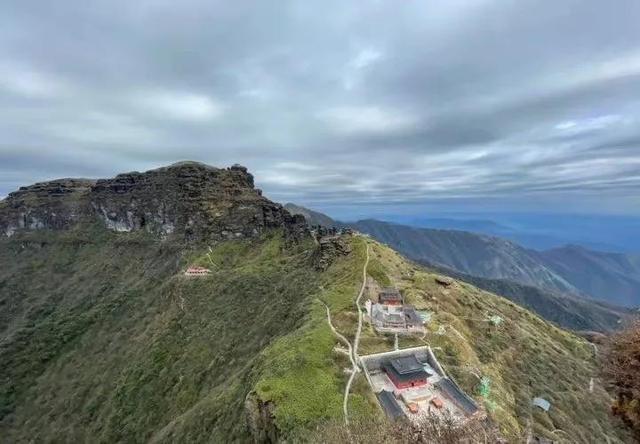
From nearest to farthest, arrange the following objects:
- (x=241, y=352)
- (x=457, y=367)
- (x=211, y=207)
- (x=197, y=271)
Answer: (x=457, y=367)
(x=241, y=352)
(x=197, y=271)
(x=211, y=207)

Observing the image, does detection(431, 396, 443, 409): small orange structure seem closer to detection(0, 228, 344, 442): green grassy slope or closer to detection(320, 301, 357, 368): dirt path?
detection(320, 301, 357, 368): dirt path

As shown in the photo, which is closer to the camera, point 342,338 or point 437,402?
point 437,402

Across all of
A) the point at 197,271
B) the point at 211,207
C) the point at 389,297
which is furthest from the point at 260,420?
the point at 211,207

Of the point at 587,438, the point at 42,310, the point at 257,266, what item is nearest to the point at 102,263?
the point at 42,310

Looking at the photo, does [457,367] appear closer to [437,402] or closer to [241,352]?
[437,402]

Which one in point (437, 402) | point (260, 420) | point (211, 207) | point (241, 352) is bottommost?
point (241, 352)

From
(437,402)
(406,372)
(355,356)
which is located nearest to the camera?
(437,402)

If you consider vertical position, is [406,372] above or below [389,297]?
below

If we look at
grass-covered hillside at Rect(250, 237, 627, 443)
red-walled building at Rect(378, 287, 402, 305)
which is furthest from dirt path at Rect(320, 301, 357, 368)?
red-walled building at Rect(378, 287, 402, 305)
